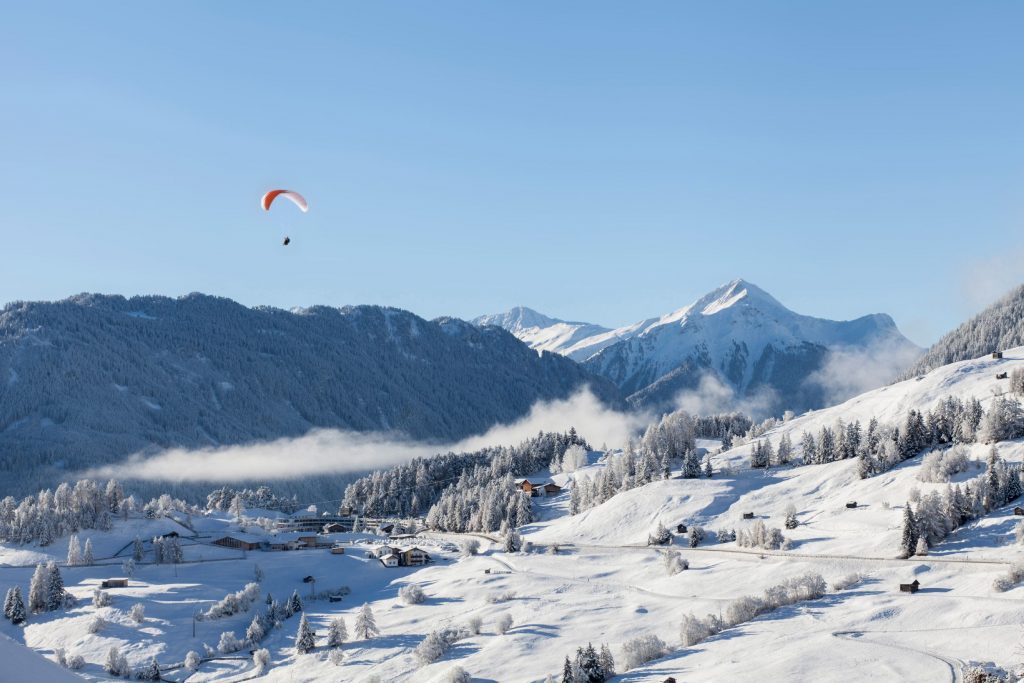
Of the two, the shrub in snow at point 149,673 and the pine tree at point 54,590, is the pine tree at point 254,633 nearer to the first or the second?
the shrub in snow at point 149,673

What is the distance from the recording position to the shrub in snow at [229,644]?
347 feet

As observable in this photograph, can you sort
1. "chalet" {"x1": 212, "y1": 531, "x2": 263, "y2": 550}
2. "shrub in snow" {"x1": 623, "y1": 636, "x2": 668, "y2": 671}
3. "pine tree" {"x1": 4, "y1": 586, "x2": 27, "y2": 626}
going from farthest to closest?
"chalet" {"x1": 212, "y1": 531, "x2": 263, "y2": 550}
"pine tree" {"x1": 4, "y1": 586, "x2": 27, "y2": 626}
"shrub in snow" {"x1": 623, "y1": 636, "x2": 668, "y2": 671}

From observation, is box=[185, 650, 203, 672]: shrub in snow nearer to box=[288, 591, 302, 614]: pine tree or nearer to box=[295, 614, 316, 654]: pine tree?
box=[295, 614, 316, 654]: pine tree

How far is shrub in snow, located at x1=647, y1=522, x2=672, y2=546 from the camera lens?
431ft

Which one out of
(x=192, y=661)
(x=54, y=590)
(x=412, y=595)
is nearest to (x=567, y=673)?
(x=412, y=595)

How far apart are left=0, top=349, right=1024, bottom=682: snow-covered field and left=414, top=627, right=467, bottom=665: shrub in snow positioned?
1.03 meters

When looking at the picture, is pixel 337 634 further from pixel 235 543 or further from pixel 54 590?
pixel 235 543

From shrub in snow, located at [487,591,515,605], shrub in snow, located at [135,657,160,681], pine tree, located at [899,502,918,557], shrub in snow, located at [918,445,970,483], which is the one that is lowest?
shrub in snow, located at [135,657,160,681]

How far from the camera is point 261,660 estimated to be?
320ft

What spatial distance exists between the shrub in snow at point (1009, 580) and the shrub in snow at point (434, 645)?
157 ft

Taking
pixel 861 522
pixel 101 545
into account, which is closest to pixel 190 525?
pixel 101 545

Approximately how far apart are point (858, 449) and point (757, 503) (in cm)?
2105

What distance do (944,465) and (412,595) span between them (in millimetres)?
67362

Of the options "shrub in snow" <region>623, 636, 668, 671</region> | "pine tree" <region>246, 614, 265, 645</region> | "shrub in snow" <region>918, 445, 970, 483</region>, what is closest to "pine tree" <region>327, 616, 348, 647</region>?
"pine tree" <region>246, 614, 265, 645</region>
